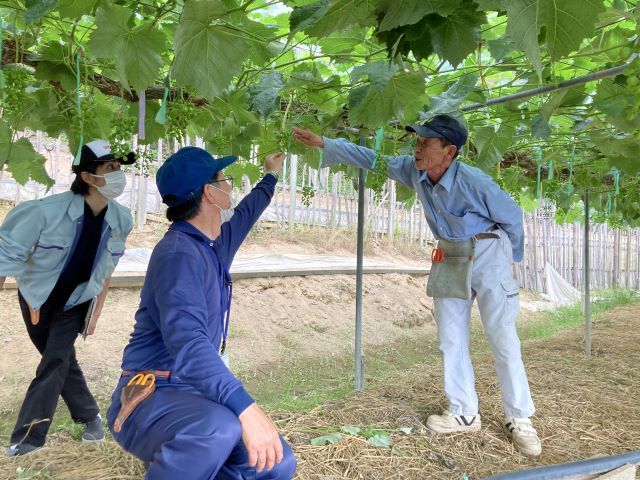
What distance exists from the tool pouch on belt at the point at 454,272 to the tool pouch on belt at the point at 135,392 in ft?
5.33

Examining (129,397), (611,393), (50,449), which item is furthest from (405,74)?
(611,393)

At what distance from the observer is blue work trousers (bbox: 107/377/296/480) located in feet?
4.68

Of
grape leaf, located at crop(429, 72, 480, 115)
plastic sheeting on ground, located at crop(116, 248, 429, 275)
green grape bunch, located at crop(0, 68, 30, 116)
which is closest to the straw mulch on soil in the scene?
green grape bunch, located at crop(0, 68, 30, 116)

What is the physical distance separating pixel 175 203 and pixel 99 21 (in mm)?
604

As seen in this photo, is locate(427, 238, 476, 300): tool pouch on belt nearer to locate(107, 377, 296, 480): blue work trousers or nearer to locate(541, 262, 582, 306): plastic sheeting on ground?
locate(107, 377, 296, 480): blue work trousers

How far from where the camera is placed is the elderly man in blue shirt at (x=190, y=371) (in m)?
1.43

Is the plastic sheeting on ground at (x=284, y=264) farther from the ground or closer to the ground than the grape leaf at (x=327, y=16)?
closer to the ground

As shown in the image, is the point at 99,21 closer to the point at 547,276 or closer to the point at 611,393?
the point at 611,393

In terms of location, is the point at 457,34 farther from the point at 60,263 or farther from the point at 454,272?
the point at 60,263

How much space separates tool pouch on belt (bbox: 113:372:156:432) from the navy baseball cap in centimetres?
170

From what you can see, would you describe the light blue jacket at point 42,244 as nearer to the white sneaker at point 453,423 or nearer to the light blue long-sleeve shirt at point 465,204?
the light blue long-sleeve shirt at point 465,204

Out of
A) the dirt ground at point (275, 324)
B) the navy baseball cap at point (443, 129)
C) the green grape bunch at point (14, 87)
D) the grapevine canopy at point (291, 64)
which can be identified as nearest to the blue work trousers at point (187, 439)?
the grapevine canopy at point (291, 64)

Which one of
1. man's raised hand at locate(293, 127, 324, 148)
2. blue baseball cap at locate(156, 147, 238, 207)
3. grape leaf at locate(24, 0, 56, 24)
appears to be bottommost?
blue baseball cap at locate(156, 147, 238, 207)

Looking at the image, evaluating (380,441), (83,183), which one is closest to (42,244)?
(83,183)
